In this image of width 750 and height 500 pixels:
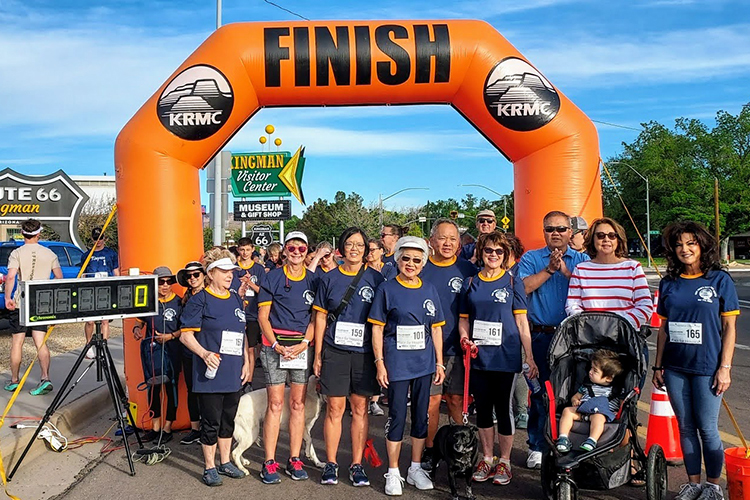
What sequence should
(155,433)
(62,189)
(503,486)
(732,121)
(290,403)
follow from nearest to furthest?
(503,486), (290,403), (155,433), (62,189), (732,121)

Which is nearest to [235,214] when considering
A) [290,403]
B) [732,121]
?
[290,403]

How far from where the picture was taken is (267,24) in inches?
270

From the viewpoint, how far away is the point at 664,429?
5590 millimetres

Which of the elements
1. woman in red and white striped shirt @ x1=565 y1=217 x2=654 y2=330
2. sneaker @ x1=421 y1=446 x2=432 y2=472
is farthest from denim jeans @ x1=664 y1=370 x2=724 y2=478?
sneaker @ x1=421 y1=446 x2=432 y2=472

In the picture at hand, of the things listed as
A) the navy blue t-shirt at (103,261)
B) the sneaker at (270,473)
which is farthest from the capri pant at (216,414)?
the navy blue t-shirt at (103,261)

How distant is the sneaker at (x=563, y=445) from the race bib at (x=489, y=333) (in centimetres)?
88

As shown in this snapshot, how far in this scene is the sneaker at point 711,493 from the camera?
14.6 ft

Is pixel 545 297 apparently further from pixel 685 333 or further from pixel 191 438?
pixel 191 438

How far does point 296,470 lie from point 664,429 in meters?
3.00

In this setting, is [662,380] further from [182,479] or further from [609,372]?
[182,479]

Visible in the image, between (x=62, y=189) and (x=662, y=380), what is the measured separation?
856 inches

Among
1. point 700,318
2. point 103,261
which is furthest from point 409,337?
point 103,261

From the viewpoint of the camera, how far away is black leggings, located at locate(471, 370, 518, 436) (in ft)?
17.0

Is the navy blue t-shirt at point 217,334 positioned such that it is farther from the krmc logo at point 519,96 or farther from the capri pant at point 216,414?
the krmc logo at point 519,96
